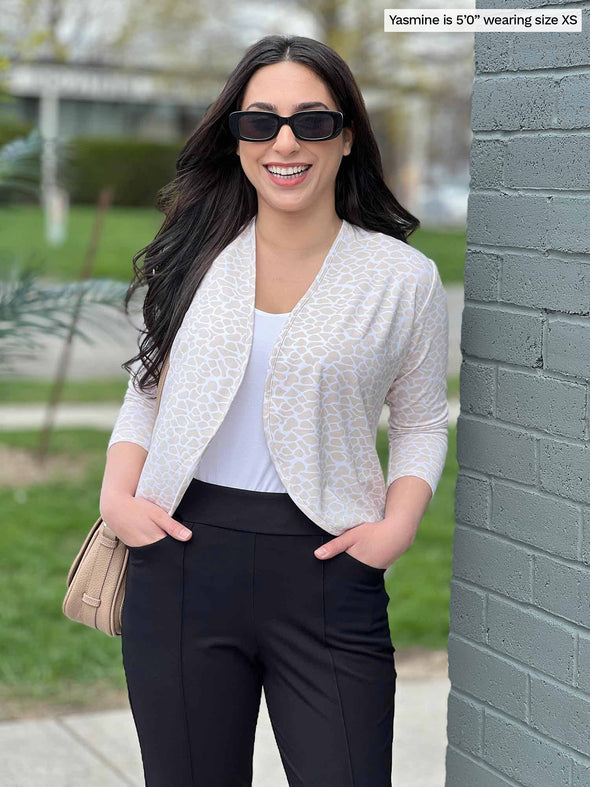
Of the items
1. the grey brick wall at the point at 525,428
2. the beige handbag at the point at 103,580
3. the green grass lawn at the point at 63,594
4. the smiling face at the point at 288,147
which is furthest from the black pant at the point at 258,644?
the green grass lawn at the point at 63,594

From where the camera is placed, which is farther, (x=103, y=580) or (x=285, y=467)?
(x=103, y=580)

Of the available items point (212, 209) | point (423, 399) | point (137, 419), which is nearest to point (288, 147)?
point (212, 209)

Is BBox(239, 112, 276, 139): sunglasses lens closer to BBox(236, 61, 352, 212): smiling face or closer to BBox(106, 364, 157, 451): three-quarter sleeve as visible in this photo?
BBox(236, 61, 352, 212): smiling face

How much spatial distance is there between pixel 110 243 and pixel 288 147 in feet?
61.4

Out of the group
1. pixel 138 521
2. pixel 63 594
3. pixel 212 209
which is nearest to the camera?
pixel 138 521

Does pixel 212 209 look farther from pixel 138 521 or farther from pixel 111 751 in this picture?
pixel 111 751

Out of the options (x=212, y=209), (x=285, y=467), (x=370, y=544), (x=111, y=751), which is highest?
(x=212, y=209)

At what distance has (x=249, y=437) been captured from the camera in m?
2.23

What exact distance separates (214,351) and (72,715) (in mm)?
2466

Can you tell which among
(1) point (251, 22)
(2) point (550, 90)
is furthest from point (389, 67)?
(2) point (550, 90)

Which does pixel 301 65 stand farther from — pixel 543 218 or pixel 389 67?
pixel 389 67

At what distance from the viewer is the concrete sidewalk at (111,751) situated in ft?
12.1

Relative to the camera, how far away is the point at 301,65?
2225mm

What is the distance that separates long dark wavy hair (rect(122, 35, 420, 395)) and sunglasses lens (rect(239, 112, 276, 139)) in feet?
0.34
